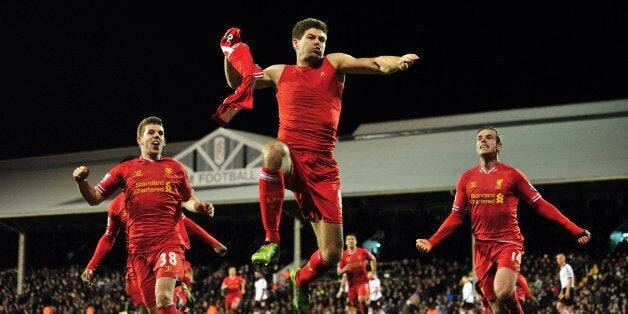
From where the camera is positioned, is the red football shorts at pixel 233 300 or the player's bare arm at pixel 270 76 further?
the red football shorts at pixel 233 300

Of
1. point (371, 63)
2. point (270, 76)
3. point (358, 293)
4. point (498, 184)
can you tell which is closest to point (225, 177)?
point (358, 293)

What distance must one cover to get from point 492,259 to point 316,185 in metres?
3.07

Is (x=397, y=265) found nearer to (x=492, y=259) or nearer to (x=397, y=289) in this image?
(x=397, y=289)

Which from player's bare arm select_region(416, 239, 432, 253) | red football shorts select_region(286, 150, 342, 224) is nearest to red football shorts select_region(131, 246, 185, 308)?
red football shorts select_region(286, 150, 342, 224)

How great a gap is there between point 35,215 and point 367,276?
16605 millimetres

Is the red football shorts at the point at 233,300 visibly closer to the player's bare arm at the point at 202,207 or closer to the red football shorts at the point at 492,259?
the red football shorts at the point at 492,259

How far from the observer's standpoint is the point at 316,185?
25.8 ft

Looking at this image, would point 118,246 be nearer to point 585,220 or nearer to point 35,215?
point 35,215

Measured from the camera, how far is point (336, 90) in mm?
7957

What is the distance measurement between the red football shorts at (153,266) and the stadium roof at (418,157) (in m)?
16.0

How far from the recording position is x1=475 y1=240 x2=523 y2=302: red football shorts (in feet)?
31.9

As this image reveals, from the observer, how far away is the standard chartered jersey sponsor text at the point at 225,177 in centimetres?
2881

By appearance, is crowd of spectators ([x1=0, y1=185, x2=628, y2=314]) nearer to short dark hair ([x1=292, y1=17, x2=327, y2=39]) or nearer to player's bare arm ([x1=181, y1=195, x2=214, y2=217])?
player's bare arm ([x1=181, y1=195, x2=214, y2=217])

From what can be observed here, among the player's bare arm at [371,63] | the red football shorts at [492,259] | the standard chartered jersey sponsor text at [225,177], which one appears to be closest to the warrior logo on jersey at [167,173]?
the player's bare arm at [371,63]
